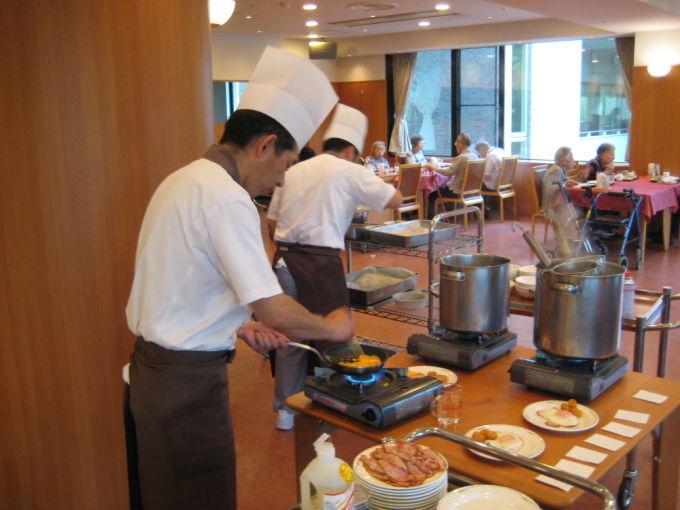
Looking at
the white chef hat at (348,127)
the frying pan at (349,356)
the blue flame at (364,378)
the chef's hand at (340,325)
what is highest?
the white chef hat at (348,127)

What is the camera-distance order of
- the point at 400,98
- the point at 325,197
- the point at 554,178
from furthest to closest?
1. the point at 400,98
2. the point at 554,178
3. the point at 325,197

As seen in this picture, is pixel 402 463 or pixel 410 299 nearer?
pixel 402 463

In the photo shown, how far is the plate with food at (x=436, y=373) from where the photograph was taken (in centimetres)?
168

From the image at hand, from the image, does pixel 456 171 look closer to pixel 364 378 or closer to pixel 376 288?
pixel 376 288

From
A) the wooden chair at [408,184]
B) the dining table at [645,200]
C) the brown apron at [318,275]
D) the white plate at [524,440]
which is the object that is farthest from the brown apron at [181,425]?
the wooden chair at [408,184]

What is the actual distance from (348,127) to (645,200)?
12.8 ft

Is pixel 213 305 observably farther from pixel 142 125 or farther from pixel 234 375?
pixel 234 375

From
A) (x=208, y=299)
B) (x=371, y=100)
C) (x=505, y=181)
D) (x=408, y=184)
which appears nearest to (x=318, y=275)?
(x=208, y=299)

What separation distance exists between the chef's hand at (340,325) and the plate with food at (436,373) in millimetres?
250

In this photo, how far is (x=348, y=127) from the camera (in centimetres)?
286

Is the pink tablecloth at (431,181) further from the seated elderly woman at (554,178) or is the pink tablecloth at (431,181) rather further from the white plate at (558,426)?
the white plate at (558,426)

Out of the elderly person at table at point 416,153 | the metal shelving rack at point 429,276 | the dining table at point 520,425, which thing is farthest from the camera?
the elderly person at table at point 416,153

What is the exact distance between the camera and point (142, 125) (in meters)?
1.86

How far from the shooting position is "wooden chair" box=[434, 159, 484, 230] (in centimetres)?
729
